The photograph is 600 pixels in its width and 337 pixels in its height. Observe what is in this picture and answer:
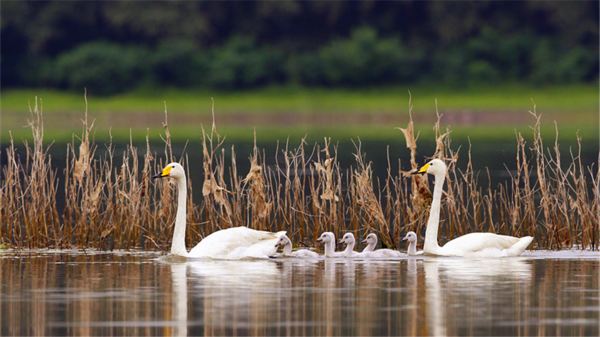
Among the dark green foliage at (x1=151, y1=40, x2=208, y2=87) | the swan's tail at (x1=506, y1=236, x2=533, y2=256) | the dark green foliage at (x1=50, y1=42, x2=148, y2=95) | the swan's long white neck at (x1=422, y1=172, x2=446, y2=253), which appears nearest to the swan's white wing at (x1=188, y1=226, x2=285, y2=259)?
the swan's long white neck at (x1=422, y1=172, x2=446, y2=253)

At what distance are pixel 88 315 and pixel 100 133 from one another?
46.1 m

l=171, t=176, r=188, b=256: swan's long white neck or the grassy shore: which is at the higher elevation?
the grassy shore

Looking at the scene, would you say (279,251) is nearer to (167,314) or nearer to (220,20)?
(167,314)

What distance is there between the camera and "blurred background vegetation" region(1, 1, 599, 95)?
69938mm

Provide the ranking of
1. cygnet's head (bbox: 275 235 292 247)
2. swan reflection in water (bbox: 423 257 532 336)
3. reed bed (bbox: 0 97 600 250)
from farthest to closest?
reed bed (bbox: 0 97 600 250), cygnet's head (bbox: 275 235 292 247), swan reflection in water (bbox: 423 257 532 336)

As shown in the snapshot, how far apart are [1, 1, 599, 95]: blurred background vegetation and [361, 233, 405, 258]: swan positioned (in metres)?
50.2

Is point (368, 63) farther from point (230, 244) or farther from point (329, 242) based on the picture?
point (230, 244)

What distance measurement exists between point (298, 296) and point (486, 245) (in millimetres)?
4027

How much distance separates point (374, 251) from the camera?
1872 cm

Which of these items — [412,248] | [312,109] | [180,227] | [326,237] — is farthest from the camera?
[312,109]

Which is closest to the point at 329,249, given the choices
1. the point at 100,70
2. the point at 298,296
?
the point at 298,296

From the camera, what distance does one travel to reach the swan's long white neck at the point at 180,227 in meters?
18.3

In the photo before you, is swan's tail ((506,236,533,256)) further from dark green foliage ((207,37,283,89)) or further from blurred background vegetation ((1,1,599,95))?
dark green foliage ((207,37,283,89))

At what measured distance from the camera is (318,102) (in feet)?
228
